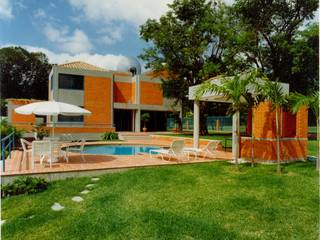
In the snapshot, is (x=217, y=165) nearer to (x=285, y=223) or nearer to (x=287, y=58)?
(x=285, y=223)

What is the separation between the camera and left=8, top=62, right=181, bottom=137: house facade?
102 feet

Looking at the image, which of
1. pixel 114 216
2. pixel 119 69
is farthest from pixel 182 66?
pixel 114 216

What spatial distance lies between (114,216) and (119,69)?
39.9m

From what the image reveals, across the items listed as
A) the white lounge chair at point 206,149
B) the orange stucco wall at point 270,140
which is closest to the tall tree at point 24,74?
the white lounge chair at point 206,149

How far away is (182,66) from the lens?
30.9m

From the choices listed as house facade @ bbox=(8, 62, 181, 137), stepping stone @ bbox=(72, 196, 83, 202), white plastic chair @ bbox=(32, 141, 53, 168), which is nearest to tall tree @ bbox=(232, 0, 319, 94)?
house facade @ bbox=(8, 62, 181, 137)

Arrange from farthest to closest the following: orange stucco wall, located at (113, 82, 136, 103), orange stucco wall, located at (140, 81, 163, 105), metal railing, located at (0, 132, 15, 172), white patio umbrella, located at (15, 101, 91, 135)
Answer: orange stucco wall, located at (140, 81, 163, 105), orange stucco wall, located at (113, 82, 136, 103), white patio umbrella, located at (15, 101, 91, 135), metal railing, located at (0, 132, 15, 172)

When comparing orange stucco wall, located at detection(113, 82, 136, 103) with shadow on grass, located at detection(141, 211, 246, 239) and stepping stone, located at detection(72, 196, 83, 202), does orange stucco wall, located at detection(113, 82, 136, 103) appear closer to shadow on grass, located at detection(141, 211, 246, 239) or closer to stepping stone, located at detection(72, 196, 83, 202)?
stepping stone, located at detection(72, 196, 83, 202)

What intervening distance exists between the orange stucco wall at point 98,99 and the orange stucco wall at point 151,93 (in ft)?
14.3

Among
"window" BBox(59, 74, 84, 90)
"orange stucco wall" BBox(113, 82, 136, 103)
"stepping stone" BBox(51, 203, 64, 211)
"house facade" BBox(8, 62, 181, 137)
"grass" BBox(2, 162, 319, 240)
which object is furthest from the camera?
"orange stucco wall" BBox(113, 82, 136, 103)

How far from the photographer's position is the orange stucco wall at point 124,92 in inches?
1438

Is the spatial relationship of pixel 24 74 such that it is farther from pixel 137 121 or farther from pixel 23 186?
pixel 23 186

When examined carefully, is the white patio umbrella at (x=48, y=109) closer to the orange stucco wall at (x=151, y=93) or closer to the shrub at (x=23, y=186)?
the shrub at (x=23, y=186)

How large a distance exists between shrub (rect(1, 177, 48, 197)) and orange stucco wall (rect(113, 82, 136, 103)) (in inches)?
1099
